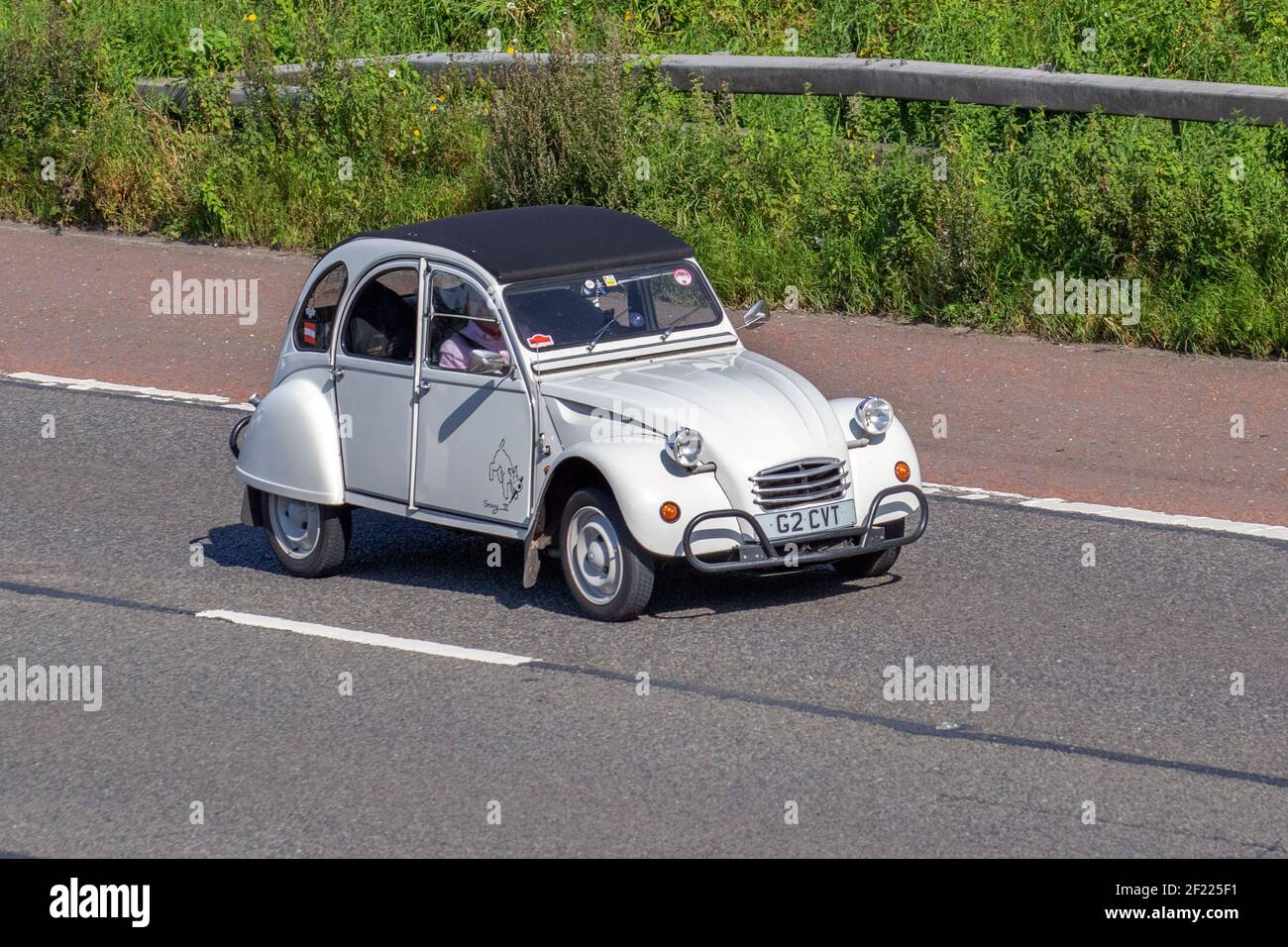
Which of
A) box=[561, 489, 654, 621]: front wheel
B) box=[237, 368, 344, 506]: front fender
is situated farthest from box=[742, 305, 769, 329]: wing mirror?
box=[237, 368, 344, 506]: front fender

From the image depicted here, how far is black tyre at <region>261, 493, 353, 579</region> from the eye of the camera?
386 inches

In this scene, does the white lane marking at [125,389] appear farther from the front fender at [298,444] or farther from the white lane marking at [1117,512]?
the white lane marking at [1117,512]

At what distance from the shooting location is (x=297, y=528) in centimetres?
1004

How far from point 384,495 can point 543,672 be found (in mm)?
1736

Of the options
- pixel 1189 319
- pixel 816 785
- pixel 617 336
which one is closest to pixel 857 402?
pixel 617 336

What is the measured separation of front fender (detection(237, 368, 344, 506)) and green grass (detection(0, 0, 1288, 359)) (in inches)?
237

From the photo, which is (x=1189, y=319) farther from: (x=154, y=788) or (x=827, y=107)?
(x=154, y=788)

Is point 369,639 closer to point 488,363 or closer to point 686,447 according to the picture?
point 488,363

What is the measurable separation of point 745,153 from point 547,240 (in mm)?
7026

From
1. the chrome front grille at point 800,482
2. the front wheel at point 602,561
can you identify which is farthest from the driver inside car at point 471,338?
the chrome front grille at point 800,482

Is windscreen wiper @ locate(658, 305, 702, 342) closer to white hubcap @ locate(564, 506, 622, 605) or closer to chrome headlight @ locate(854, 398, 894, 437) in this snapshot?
chrome headlight @ locate(854, 398, 894, 437)

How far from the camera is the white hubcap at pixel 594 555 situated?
8.69m

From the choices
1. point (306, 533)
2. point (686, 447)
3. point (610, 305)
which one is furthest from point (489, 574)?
point (686, 447)

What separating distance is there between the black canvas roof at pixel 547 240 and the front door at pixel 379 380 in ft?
0.93
